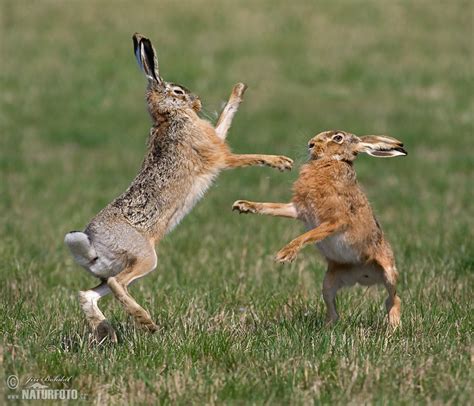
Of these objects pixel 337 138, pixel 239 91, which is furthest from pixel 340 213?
pixel 239 91

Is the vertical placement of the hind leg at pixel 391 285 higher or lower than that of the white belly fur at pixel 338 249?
lower

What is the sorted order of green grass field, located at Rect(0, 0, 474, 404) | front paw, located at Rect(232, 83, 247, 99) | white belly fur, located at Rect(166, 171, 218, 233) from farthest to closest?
front paw, located at Rect(232, 83, 247, 99) → white belly fur, located at Rect(166, 171, 218, 233) → green grass field, located at Rect(0, 0, 474, 404)

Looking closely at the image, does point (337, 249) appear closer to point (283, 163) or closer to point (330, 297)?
point (330, 297)

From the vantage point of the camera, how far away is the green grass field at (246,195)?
5.50 metres

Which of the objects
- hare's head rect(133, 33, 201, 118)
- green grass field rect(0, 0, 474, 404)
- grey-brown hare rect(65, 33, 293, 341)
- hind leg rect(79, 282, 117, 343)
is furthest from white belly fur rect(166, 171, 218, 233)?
hind leg rect(79, 282, 117, 343)

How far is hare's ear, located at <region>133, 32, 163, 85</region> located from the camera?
6.82 m

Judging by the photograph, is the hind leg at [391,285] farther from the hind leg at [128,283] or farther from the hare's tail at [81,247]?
the hare's tail at [81,247]

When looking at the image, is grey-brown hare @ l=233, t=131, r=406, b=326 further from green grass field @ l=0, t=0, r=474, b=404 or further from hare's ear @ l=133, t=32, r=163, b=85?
hare's ear @ l=133, t=32, r=163, b=85

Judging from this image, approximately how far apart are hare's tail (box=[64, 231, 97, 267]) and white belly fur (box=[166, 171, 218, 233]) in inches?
26.0

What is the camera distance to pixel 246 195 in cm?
1223

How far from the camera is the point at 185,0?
24.2 meters

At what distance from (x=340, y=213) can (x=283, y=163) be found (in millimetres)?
512

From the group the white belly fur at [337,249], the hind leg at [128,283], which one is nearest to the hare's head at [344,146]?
the white belly fur at [337,249]

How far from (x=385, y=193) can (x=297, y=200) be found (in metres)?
6.20
